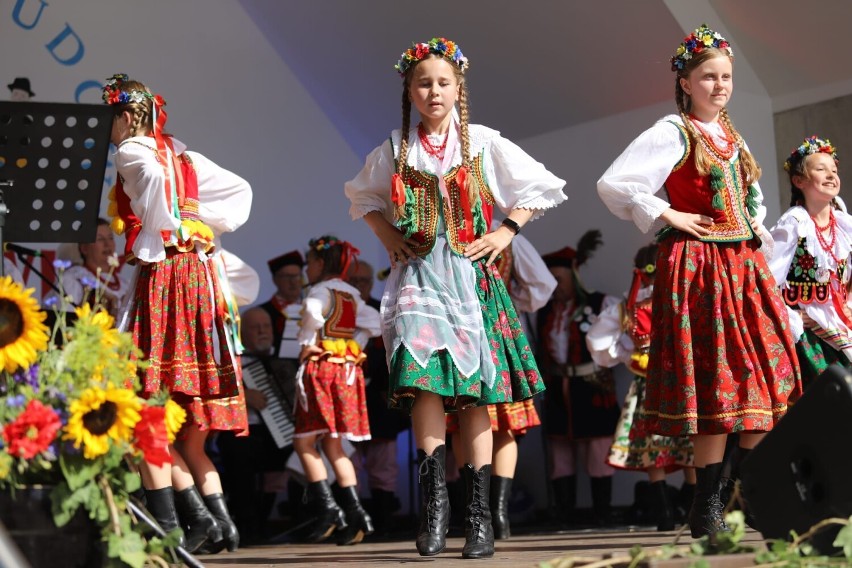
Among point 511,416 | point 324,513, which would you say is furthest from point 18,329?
point 324,513

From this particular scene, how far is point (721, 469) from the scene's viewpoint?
12.8 ft

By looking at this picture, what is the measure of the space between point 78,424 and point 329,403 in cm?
386

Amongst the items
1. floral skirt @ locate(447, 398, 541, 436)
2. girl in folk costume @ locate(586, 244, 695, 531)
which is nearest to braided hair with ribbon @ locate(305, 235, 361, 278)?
floral skirt @ locate(447, 398, 541, 436)

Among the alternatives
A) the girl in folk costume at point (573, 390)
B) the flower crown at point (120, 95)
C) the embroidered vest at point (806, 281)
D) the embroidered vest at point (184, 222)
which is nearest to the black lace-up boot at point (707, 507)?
the embroidered vest at point (806, 281)

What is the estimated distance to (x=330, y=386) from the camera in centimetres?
610

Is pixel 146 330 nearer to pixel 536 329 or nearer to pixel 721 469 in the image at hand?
pixel 721 469

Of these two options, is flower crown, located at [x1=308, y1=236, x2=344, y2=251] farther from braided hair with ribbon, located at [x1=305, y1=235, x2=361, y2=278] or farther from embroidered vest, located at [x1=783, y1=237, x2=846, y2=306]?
embroidered vest, located at [x1=783, y1=237, x2=846, y2=306]

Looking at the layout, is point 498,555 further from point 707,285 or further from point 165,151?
point 165,151

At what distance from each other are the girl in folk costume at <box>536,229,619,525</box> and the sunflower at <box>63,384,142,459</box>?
200 inches

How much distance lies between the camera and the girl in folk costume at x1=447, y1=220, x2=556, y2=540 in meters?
5.06

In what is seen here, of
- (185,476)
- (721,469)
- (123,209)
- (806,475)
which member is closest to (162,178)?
(123,209)

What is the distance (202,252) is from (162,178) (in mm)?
373

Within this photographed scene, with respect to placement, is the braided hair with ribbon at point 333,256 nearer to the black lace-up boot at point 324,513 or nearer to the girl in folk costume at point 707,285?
the black lace-up boot at point 324,513

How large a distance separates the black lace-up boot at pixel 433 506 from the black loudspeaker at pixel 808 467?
1.07 m
